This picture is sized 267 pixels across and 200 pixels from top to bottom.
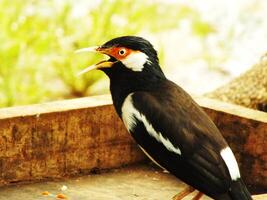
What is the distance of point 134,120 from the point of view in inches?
132

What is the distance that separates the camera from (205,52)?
8312 millimetres

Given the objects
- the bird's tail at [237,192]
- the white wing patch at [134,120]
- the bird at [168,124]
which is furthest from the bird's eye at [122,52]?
the bird's tail at [237,192]

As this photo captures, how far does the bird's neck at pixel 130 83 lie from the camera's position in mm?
3432

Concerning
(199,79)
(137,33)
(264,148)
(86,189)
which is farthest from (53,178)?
(199,79)

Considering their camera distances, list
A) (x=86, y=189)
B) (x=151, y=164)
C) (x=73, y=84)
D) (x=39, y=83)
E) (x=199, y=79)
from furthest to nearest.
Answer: (x=199, y=79)
(x=73, y=84)
(x=39, y=83)
(x=151, y=164)
(x=86, y=189)

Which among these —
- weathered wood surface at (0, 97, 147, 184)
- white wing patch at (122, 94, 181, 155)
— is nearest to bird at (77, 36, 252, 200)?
white wing patch at (122, 94, 181, 155)

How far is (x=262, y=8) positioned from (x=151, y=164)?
5.45 m

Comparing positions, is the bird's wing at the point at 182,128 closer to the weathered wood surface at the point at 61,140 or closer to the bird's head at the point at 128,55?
the bird's head at the point at 128,55

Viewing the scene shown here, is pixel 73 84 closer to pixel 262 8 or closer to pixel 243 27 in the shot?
pixel 243 27

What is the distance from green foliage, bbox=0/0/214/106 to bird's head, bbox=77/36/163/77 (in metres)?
3.20

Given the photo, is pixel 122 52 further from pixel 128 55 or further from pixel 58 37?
pixel 58 37

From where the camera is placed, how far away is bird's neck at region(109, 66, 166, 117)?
3.43m

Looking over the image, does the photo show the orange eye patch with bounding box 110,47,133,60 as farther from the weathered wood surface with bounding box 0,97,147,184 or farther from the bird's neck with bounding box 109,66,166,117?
the weathered wood surface with bounding box 0,97,147,184

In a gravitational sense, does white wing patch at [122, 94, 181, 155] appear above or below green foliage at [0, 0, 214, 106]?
below
